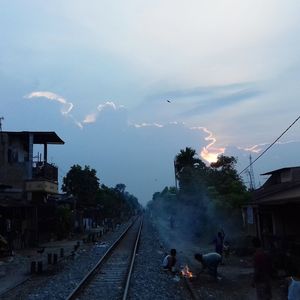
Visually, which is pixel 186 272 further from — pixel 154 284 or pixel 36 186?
pixel 36 186

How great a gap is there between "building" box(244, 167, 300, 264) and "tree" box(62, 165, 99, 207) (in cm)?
3133

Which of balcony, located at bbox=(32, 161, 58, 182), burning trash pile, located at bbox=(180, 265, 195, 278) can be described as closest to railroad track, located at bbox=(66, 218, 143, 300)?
burning trash pile, located at bbox=(180, 265, 195, 278)

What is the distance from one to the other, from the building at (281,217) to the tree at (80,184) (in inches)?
1234

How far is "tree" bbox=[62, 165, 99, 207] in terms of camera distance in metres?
57.7

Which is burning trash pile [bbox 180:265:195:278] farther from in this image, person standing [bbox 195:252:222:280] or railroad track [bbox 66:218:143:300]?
railroad track [bbox 66:218:143:300]

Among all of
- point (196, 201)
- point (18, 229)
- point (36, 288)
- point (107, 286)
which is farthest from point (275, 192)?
point (196, 201)

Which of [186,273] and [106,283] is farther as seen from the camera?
[186,273]

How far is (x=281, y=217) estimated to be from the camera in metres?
21.6

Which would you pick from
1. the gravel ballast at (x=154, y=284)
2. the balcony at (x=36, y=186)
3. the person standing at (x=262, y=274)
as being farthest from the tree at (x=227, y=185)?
the person standing at (x=262, y=274)

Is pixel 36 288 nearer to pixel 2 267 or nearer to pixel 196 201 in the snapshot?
pixel 2 267

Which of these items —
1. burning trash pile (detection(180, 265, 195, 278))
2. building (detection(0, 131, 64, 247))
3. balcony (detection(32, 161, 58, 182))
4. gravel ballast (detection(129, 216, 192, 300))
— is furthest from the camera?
balcony (detection(32, 161, 58, 182))

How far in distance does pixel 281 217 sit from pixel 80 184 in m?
38.9

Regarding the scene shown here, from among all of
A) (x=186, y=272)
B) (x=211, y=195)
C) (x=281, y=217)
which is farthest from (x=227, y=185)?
(x=186, y=272)

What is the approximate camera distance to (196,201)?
43.2 m
